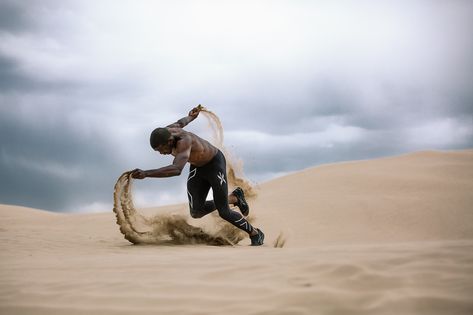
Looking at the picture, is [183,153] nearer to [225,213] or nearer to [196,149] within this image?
[196,149]

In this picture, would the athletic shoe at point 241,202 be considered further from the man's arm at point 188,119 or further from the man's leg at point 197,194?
the man's arm at point 188,119

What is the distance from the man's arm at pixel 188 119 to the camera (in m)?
5.87

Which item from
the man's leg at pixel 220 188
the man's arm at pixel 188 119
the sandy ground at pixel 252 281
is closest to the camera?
the sandy ground at pixel 252 281

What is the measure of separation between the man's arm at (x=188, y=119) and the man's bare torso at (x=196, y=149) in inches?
13.6

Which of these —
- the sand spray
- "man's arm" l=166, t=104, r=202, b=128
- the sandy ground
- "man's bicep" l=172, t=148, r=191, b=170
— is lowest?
the sandy ground

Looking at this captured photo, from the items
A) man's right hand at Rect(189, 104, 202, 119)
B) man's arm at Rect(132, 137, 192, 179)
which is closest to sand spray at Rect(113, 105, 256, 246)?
man's right hand at Rect(189, 104, 202, 119)

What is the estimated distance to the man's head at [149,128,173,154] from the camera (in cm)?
510

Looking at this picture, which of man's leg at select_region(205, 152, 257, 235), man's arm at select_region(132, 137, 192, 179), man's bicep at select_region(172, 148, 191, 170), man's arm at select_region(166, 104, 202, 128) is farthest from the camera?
man's arm at select_region(166, 104, 202, 128)

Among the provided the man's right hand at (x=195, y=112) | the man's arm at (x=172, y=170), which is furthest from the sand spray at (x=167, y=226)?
the man's arm at (x=172, y=170)

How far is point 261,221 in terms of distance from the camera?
934 cm

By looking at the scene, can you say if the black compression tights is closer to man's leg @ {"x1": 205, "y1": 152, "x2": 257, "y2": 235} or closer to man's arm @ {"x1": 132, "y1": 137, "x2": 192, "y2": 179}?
man's leg @ {"x1": 205, "y1": 152, "x2": 257, "y2": 235}

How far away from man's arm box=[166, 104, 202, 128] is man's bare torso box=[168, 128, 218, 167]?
1.14 feet

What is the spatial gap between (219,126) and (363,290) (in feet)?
15.1

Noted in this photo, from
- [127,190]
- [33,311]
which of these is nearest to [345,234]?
[127,190]
